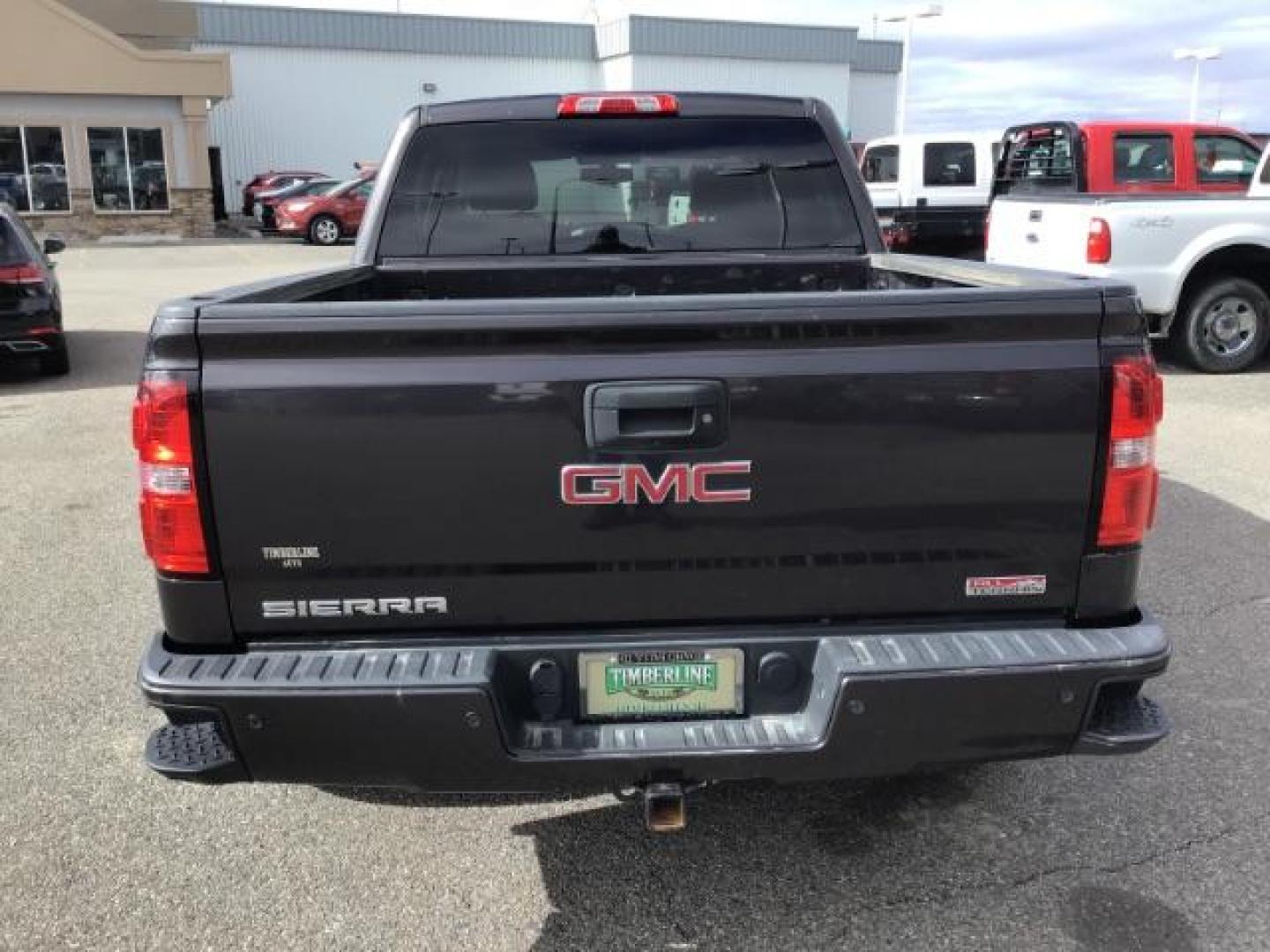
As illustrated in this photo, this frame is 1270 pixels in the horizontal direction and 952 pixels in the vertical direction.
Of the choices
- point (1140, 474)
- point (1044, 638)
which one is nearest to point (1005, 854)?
point (1044, 638)

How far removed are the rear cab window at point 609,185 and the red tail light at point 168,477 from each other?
83.0 inches

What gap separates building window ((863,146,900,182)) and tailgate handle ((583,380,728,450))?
17.1 m

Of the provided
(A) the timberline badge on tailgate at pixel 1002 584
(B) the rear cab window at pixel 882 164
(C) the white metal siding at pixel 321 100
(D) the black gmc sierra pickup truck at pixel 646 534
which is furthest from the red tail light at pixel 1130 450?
(C) the white metal siding at pixel 321 100

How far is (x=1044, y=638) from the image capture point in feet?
8.22

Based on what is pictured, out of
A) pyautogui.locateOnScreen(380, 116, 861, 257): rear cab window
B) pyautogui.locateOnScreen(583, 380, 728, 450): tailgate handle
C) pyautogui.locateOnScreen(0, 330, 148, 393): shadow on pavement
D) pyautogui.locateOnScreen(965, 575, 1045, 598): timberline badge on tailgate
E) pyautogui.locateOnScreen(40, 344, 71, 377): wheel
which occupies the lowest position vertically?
pyautogui.locateOnScreen(0, 330, 148, 393): shadow on pavement

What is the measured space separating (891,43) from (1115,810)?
5465cm

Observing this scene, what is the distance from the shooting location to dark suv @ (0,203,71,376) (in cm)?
1010

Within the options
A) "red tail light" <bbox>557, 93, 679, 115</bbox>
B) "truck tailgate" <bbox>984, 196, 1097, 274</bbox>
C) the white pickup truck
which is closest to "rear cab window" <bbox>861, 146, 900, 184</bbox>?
"truck tailgate" <bbox>984, 196, 1097, 274</bbox>

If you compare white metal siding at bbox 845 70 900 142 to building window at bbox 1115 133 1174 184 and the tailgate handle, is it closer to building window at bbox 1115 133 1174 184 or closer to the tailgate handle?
building window at bbox 1115 133 1174 184

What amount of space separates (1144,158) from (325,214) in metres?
20.3

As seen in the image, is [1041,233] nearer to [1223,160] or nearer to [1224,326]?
[1224,326]

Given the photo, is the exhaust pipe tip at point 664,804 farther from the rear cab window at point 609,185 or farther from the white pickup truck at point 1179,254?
the white pickup truck at point 1179,254

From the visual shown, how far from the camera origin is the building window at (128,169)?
28.2m

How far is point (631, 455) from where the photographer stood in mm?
2367
